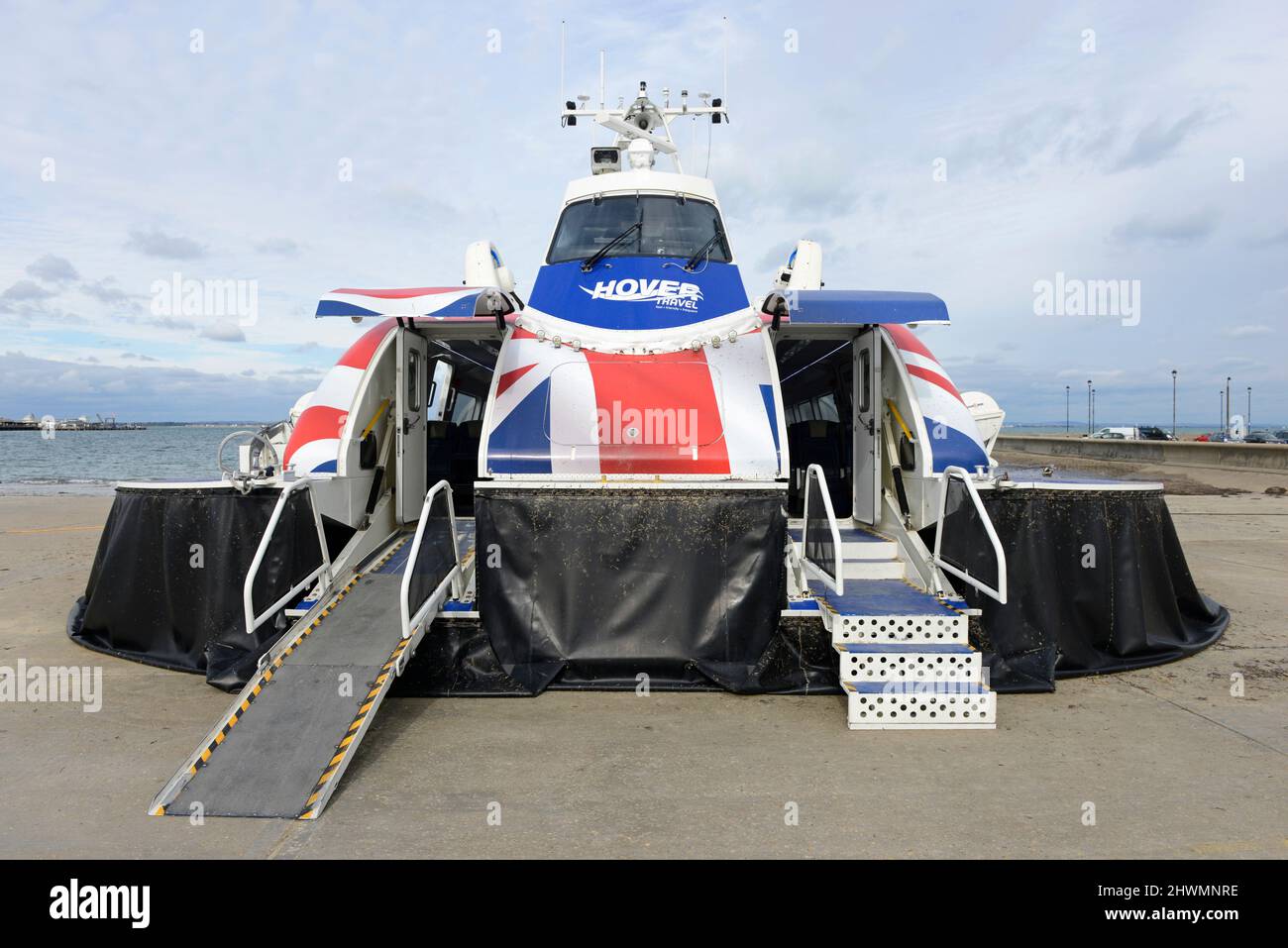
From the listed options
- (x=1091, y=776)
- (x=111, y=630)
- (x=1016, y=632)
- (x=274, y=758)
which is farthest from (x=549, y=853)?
(x=111, y=630)

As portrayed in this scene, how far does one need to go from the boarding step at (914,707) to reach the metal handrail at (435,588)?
96.2 inches

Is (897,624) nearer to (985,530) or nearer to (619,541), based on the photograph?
(985,530)

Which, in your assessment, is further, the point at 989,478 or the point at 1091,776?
the point at 989,478

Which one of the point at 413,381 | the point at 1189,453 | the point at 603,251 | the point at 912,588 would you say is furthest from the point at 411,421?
the point at 1189,453

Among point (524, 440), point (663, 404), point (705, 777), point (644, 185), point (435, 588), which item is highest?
point (644, 185)

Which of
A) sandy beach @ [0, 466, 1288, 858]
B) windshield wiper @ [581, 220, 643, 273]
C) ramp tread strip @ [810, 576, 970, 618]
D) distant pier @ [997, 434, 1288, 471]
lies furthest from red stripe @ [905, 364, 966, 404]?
distant pier @ [997, 434, 1288, 471]

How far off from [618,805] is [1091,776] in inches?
88.2

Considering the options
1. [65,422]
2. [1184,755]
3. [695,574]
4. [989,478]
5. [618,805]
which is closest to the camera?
[618,805]

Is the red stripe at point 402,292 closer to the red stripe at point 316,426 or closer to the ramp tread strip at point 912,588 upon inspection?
the red stripe at point 316,426

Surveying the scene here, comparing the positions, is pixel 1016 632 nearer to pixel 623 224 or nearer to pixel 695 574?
pixel 695 574

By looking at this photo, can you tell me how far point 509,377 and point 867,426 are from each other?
2.99m

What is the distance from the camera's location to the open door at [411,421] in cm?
669

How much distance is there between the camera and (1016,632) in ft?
17.9

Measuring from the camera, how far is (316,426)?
6113 mm
